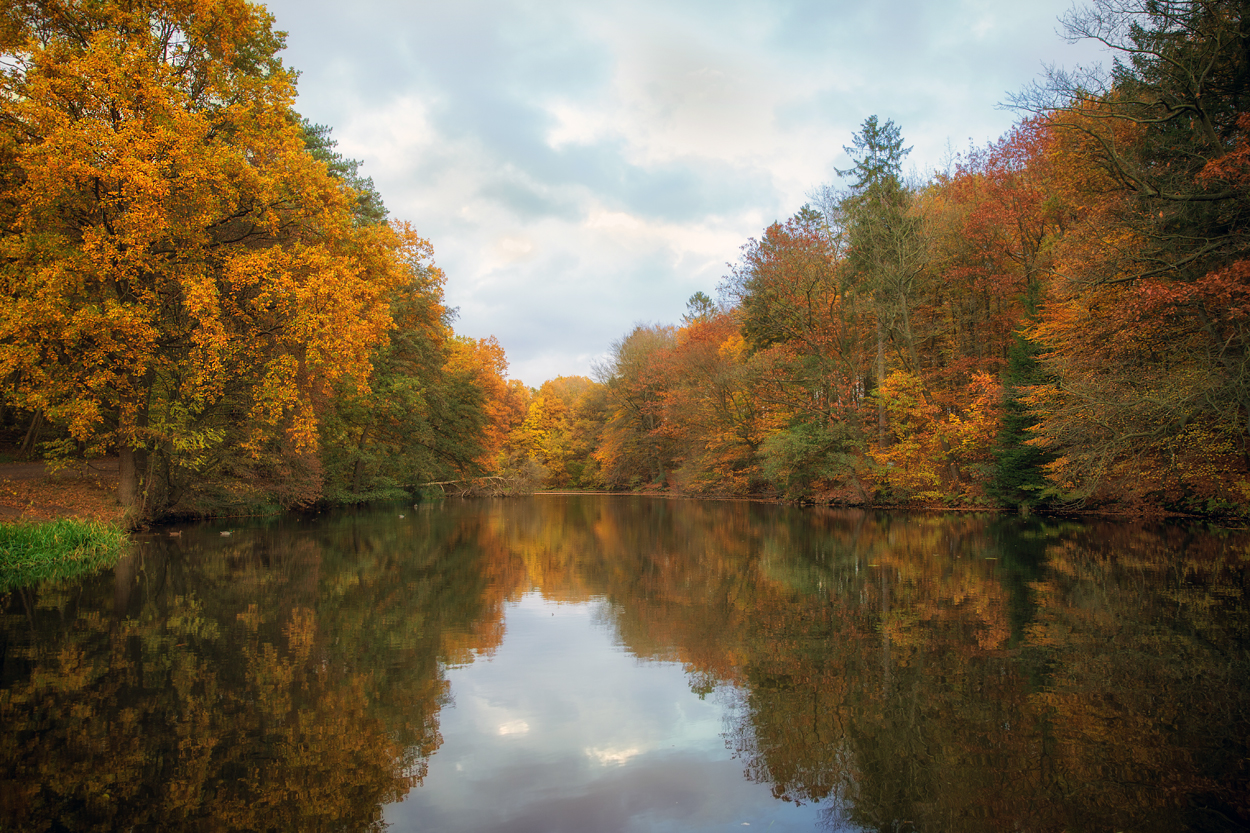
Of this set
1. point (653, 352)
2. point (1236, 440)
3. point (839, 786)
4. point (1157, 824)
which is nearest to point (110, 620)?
point (839, 786)

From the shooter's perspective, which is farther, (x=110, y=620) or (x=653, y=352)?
(x=653, y=352)

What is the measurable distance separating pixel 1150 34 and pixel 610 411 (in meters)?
43.2

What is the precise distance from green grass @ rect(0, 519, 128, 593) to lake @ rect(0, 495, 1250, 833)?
1005 millimetres

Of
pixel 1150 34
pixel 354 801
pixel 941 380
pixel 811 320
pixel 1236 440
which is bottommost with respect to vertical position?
pixel 354 801

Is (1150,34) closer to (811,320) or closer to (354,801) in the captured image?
(811,320)

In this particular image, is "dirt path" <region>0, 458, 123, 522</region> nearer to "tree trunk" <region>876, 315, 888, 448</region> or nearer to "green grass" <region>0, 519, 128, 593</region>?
"green grass" <region>0, 519, 128, 593</region>

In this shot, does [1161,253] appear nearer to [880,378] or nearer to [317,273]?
[880,378]

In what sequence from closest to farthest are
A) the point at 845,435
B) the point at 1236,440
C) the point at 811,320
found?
the point at 1236,440 → the point at 845,435 → the point at 811,320

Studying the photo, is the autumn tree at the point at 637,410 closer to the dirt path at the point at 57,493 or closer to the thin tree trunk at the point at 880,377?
the thin tree trunk at the point at 880,377

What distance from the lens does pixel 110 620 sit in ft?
24.2

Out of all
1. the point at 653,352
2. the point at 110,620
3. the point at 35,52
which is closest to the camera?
the point at 110,620

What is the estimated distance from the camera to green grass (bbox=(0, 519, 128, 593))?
10.1 meters

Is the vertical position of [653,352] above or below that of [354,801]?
above

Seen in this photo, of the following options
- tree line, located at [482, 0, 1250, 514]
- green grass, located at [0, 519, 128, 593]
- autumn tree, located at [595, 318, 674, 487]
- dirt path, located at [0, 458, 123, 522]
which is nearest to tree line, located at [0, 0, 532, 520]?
dirt path, located at [0, 458, 123, 522]
